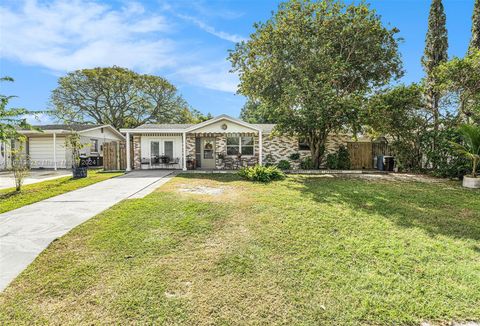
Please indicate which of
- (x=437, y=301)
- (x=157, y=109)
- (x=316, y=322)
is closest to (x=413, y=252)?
(x=437, y=301)

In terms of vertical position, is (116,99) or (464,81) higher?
(116,99)

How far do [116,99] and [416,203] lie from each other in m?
32.3

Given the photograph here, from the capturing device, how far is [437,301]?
262cm

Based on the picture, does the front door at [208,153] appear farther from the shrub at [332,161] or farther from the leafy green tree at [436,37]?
the leafy green tree at [436,37]

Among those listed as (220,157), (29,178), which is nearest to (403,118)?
(220,157)

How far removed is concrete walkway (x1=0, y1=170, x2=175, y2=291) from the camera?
11.3 ft

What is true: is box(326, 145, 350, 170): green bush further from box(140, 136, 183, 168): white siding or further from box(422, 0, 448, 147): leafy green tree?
box(140, 136, 183, 168): white siding

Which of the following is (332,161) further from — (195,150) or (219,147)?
(195,150)

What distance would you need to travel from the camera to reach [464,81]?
10.8 metres

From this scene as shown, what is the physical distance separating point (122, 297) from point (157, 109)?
3166 cm

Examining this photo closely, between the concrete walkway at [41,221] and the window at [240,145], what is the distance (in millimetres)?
8728

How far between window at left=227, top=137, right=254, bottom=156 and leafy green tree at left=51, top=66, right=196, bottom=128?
60.8 feet

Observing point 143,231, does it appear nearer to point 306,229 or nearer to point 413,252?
point 306,229

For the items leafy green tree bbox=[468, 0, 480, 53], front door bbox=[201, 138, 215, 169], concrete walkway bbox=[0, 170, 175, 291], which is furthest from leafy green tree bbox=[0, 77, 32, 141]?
leafy green tree bbox=[468, 0, 480, 53]
